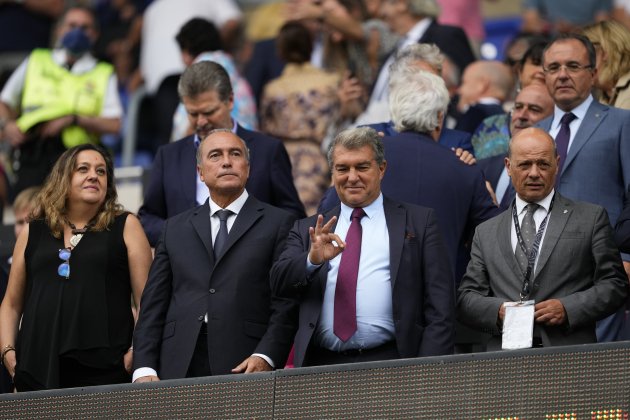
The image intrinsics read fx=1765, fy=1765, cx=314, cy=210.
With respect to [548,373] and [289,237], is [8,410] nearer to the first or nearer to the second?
[289,237]

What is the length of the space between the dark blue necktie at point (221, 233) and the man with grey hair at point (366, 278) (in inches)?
17.0

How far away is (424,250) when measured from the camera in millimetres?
9164

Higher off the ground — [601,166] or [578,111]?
[578,111]

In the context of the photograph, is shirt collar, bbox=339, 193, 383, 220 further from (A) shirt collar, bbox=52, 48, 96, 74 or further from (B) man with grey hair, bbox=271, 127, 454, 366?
(A) shirt collar, bbox=52, 48, 96, 74

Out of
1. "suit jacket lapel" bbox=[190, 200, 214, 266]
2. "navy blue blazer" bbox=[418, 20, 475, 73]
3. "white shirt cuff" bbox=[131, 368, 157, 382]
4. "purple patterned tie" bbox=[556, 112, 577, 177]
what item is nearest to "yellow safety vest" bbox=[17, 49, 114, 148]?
"navy blue blazer" bbox=[418, 20, 475, 73]

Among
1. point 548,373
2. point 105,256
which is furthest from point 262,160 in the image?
point 548,373

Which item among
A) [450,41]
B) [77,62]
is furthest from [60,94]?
[450,41]

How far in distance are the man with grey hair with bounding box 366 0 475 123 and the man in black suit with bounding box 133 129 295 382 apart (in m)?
4.08

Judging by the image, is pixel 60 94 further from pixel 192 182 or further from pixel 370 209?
pixel 370 209

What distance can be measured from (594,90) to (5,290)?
13.2ft

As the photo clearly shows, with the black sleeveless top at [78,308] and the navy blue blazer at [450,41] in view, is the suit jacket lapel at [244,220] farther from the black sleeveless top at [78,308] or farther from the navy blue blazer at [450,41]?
the navy blue blazer at [450,41]

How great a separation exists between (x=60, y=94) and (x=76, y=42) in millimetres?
482

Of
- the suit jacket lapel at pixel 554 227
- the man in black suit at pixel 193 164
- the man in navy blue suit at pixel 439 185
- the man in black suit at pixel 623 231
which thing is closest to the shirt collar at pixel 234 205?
the man in navy blue suit at pixel 439 185

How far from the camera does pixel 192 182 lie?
35.1 feet
